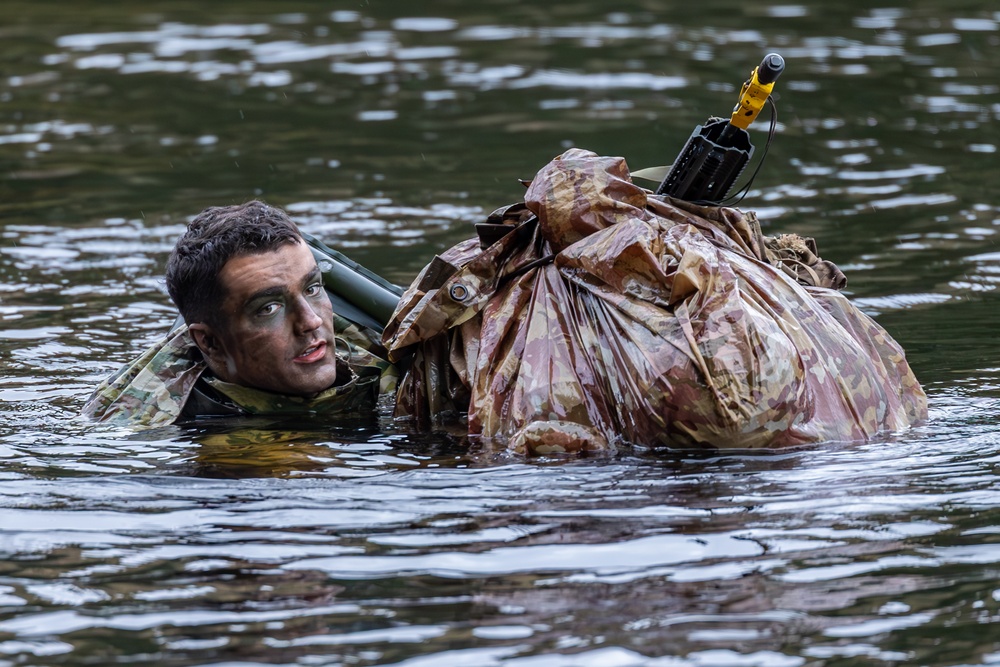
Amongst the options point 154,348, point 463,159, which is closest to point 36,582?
point 154,348

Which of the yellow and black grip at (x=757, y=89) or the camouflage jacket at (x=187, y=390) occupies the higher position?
the yellow and black grip at (x=757, y=89)

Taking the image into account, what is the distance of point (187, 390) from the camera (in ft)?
20.8

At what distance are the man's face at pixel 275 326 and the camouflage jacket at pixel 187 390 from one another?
0.36ft

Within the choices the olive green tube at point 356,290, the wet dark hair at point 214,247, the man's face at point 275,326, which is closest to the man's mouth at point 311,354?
the man's face at point 275,326

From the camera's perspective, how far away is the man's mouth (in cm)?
611

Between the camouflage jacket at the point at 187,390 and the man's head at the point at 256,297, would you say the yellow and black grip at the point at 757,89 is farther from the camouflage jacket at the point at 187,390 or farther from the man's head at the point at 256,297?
the camouflage jacket at the point at 187,390

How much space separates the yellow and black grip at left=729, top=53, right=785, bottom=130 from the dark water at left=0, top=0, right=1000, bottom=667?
4.03 ft

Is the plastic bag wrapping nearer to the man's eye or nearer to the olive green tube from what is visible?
the man's eye

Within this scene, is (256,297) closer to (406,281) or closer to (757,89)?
(757,89)

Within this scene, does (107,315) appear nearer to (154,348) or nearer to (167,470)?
(154,348)

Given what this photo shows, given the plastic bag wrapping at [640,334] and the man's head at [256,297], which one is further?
the man's head at [256,297]

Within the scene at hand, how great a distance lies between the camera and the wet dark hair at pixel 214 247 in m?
5.97

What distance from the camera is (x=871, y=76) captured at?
569 inches

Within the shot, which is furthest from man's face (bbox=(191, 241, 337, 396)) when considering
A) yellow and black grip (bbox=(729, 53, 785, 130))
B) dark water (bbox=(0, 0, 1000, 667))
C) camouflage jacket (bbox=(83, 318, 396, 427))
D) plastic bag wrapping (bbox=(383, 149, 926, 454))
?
yellow and black grip (bbox=(729, 53, 785, 130))
